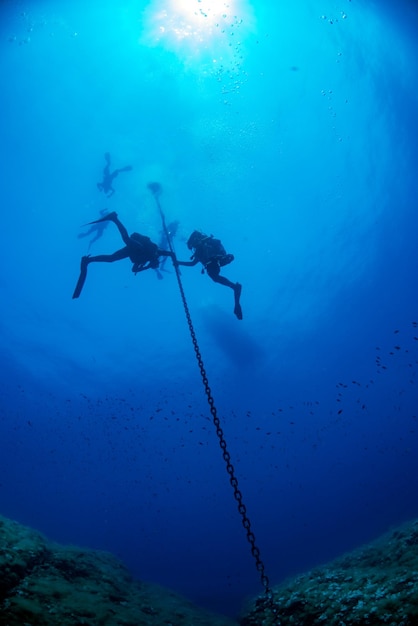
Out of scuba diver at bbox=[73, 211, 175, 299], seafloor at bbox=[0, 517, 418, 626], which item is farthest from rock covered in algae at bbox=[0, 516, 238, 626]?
scuba diver at bbox=[73, 211, 175, 299]

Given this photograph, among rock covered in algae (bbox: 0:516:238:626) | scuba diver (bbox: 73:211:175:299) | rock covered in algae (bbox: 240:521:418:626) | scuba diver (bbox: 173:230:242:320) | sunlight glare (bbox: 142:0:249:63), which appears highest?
sunlight glare (bbox: 142:0:249:63)

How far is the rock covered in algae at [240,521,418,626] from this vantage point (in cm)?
658

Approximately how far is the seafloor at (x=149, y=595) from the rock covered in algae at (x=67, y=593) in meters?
0.02

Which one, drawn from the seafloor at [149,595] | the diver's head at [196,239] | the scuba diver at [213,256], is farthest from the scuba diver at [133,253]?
the seafloor at [149,595]

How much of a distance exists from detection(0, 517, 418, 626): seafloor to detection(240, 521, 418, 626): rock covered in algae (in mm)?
23

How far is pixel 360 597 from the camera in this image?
7.79 m

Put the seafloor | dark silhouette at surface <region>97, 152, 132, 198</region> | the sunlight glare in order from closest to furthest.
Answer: the seafloor, the sunlight glare, dark silhouette at surface <region>97, 152, 132, 198</region>

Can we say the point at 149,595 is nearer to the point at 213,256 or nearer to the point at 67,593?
the point at 67,593

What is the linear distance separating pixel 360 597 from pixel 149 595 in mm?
8588

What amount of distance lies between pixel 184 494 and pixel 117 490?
13927mm

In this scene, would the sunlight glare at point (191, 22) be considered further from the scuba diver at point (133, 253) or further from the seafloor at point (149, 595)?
Result: the seafloor at point (149, 595)

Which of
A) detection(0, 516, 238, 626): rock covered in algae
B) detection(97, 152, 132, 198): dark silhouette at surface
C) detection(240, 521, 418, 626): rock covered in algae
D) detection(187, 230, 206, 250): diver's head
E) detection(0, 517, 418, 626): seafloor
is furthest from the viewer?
detection(97, 152, 132, 198): dark silhouette at surface

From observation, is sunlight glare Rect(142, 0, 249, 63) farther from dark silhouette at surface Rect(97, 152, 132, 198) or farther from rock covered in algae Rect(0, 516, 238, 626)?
rock covered in algae Rect(0, 516, 238, 626)

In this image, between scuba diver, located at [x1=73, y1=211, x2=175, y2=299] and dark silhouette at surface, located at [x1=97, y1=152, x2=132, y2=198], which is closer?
scuba diver, located at [x1=73, y1=211, x2=175, y2=299]
